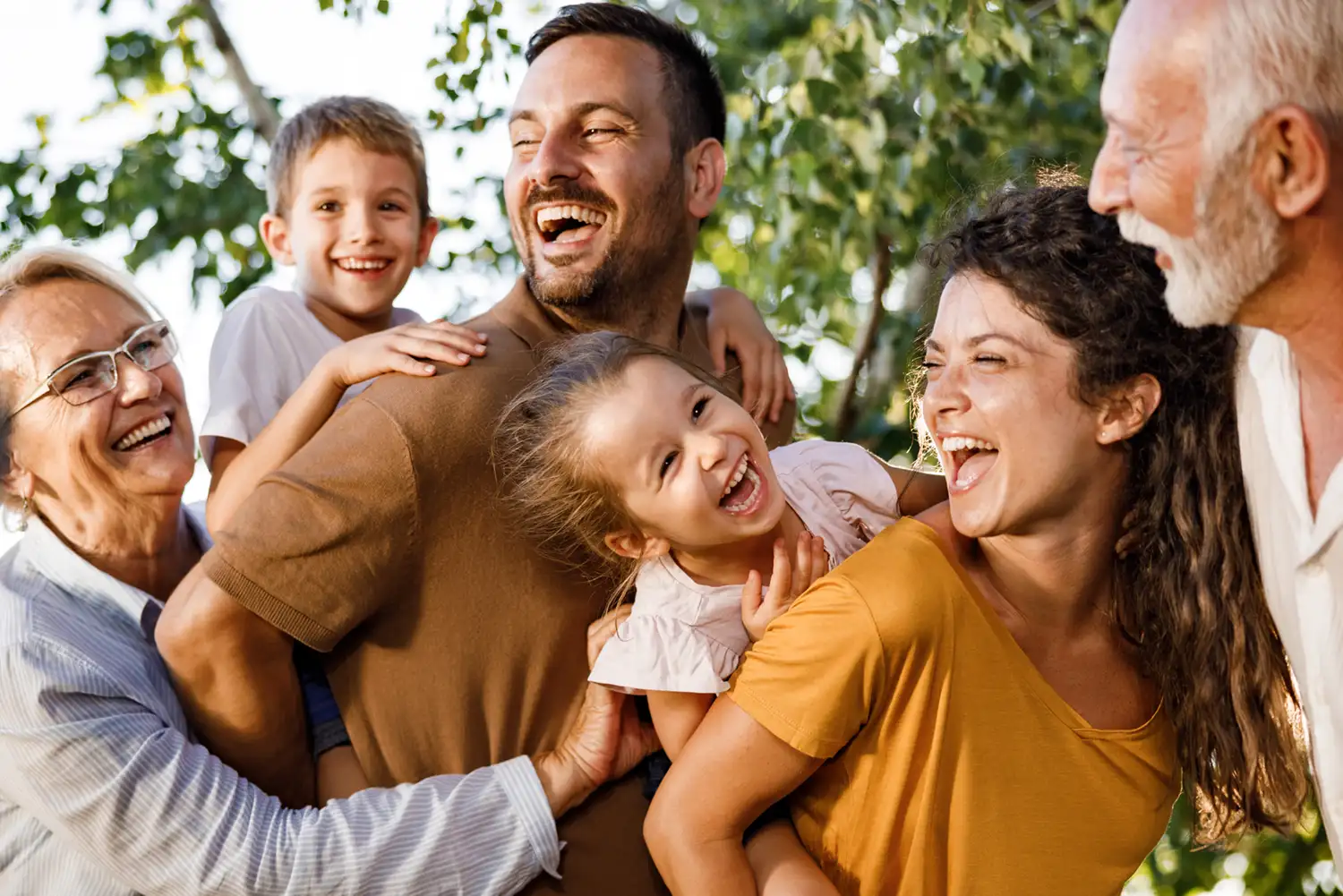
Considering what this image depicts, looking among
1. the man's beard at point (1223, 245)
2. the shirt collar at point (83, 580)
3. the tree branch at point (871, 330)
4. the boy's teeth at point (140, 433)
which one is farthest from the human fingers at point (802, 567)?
the tree branch at point (871, 330)

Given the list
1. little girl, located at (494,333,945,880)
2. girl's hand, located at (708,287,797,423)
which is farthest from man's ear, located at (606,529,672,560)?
girl's hand, located at (708,287,797,423)

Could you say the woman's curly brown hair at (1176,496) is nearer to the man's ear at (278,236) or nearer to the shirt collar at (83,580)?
the shirt collar at (83,580)

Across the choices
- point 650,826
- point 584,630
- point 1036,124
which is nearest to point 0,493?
point 584,630

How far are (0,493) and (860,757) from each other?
1.60m

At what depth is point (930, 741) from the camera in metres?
2.16

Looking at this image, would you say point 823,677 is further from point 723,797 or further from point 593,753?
point 593,753

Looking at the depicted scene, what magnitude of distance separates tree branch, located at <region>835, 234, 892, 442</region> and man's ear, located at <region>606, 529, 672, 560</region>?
2.27m

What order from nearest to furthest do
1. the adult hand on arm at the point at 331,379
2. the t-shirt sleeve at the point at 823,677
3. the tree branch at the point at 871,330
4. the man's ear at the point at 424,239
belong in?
the t-shirt sleeve at the point at 823,677 < the adult hand on arm at the point at 331,379 < the man's ear at the point at 424,239 < the tree branch at the point at 871,330

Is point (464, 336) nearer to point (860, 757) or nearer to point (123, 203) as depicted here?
point (860, 757)

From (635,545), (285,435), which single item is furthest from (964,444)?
(285,435)

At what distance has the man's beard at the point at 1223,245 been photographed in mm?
1723

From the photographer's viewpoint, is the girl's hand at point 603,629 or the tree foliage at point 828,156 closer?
the girl's hand at point 603,629

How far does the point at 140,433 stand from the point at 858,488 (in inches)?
50.0

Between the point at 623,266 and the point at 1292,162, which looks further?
the point at 623,266
